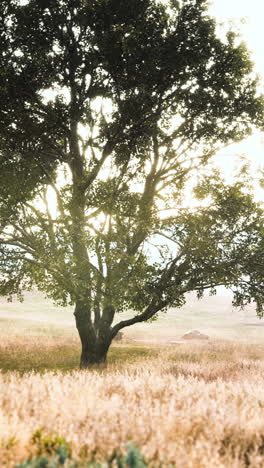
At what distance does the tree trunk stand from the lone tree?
185 centimetres

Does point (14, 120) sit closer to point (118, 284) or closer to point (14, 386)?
point (118, 284)

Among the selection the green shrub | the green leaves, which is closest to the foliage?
the green shrub

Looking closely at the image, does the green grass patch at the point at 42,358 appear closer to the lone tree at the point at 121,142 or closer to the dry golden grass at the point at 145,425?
the lone tree at the point at 121,142

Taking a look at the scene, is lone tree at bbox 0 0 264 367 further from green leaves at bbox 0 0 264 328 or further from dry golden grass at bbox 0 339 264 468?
dry golden grass at bbox 0 339 264 468

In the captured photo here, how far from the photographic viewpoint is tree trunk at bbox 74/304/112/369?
14758 mm

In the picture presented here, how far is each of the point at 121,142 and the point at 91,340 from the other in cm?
794

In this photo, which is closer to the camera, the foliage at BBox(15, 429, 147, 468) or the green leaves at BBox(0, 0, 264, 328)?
the foliage at BBox(15, 429, 147, 468)

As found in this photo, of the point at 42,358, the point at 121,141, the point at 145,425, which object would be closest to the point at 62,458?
the point at 145,425

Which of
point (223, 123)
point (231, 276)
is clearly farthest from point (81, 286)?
point (223, 123)

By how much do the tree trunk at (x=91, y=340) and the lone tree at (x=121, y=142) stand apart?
6.08 ft

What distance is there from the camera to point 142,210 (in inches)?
504

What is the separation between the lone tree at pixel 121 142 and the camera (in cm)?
1091

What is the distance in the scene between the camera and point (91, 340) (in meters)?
14.9

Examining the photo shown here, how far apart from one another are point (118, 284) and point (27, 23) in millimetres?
8505
